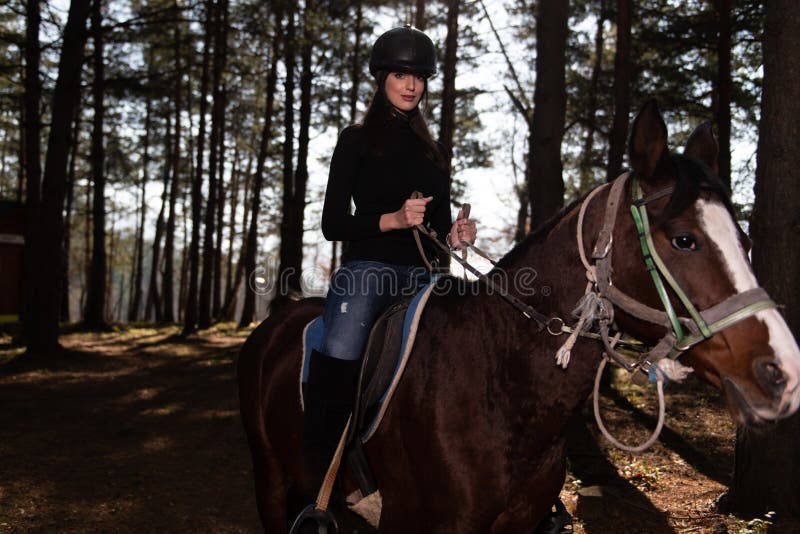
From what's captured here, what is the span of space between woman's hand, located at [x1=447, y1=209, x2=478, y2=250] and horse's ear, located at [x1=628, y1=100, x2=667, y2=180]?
112 cm

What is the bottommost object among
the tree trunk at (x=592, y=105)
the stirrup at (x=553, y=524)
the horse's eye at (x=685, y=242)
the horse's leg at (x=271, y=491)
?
the horse's leg at (x=271, y=491)

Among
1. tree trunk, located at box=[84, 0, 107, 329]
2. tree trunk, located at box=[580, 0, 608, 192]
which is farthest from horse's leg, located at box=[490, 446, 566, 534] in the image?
tree trunk, located at box=[84, 0, 107, 329]

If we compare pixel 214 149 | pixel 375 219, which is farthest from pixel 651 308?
pixel 214 149

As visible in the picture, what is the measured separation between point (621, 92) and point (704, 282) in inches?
460

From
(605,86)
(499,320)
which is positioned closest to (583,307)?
(499,320)

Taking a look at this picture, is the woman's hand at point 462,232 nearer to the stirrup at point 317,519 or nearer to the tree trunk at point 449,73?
the stirrup at point 317,519

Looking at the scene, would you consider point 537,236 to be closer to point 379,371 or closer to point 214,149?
point 379,371

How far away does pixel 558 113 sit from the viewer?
8.49m

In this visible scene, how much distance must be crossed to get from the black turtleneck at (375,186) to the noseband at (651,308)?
1176 millimetres

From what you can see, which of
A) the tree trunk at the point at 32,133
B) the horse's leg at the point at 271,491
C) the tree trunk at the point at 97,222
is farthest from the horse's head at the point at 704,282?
the tree trunk at the point at 97,222

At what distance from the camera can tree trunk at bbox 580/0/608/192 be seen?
16.9 meters

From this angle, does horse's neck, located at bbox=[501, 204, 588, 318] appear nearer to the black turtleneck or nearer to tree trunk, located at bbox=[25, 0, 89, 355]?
the black turtleneck

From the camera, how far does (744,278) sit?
7.16ft

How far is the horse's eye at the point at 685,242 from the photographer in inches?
89.4
